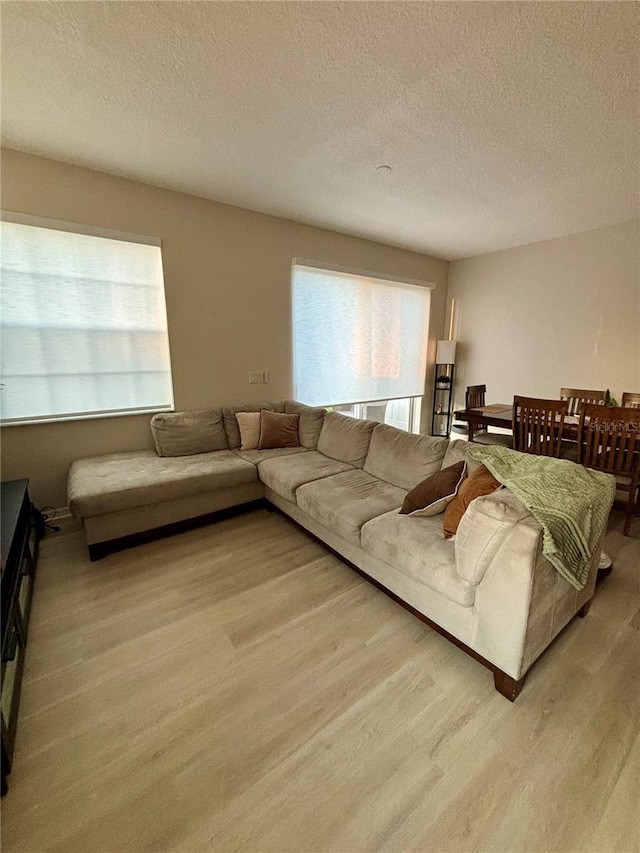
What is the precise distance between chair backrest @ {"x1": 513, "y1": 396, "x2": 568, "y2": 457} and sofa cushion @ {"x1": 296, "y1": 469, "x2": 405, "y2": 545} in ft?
4.57

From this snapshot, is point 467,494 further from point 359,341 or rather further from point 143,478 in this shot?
point 359,341

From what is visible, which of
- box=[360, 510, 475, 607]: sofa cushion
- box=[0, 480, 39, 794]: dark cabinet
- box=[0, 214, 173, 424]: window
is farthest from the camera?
box=[0, 214, 173, 424]: window

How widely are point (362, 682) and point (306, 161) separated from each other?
10.3 ft

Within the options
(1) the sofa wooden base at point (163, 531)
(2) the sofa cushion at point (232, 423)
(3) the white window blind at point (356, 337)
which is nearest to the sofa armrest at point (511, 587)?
(1) the sofa wooden base at point (163, 531)

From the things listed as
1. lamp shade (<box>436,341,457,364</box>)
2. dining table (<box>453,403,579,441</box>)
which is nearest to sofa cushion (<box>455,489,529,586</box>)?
dining table (<box>453,403,579,441</box>)

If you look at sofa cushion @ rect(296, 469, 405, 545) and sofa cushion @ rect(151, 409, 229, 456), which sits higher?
sofa cushion @ rect(151, 409, 229, 456)

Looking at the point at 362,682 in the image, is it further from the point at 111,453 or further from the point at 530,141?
the point at 530,141

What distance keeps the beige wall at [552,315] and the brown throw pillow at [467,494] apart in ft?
10.5

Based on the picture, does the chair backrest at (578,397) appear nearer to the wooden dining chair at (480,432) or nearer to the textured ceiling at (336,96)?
the wooden dining chair at (480,432)

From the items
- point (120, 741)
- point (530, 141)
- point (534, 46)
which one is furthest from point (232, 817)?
point (530, 141)

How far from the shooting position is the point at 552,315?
4.20m

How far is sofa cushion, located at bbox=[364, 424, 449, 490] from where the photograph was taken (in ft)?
7.75

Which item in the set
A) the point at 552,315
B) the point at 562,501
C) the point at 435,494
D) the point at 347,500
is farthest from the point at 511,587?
the point at 552,315

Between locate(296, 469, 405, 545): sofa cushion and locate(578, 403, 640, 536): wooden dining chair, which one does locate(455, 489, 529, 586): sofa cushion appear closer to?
locate(296, 469, 405, 545): sofa cushion
